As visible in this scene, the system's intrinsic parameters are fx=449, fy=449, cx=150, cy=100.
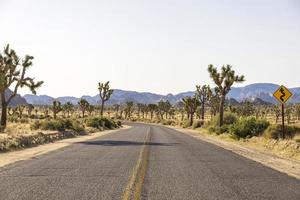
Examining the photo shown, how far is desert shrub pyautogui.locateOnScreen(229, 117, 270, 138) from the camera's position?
35.3 metres

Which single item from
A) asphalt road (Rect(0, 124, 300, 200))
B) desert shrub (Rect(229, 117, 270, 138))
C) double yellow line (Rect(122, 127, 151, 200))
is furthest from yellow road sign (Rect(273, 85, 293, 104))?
double yellow line (Rect(122, 127, 151, 200))

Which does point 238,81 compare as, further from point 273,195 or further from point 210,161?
point 273,195

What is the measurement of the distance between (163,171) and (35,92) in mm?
31175

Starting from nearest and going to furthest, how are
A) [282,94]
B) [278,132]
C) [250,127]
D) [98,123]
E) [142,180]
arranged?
1. [142,180]
2. [282,94]
3. [278,132]
4. [250,127]
5. [98,123]

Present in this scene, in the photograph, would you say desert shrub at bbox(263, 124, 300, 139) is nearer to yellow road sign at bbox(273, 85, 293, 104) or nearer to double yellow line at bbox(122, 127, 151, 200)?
yellow road sign at bbox(273, 85, 293, 104)

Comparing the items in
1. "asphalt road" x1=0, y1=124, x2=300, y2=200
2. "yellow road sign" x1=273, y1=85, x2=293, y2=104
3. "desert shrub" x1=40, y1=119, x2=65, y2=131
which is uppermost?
"yellow road sign" x1=273, y1=85, x2=293, y2=104

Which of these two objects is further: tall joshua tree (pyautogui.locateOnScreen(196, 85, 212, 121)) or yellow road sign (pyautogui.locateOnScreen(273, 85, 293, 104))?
tall joshua tree (pyautogui.locateOnScreen(196, 85, 212, 121))

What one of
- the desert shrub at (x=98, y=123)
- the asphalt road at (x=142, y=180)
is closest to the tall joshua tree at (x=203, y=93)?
the desert shrub at (x=98, y=123)

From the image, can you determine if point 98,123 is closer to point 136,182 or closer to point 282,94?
point 282,94

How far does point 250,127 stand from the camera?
3612 centimetres

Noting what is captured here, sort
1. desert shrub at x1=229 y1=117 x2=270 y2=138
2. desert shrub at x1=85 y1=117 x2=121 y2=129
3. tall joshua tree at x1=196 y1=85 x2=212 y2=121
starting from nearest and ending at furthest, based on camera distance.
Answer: desert shrub at x1=229 y1=117 x2=270 y2=138, desert shrub at x1=85 y1=117 x2=121 y2=129, tall joshua tree at x1=196 y1=85 x2=212 y2=121

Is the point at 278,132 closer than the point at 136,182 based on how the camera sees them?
No

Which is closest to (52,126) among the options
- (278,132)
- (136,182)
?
(278,132)

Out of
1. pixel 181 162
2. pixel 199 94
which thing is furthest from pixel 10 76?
pixel 199 94
